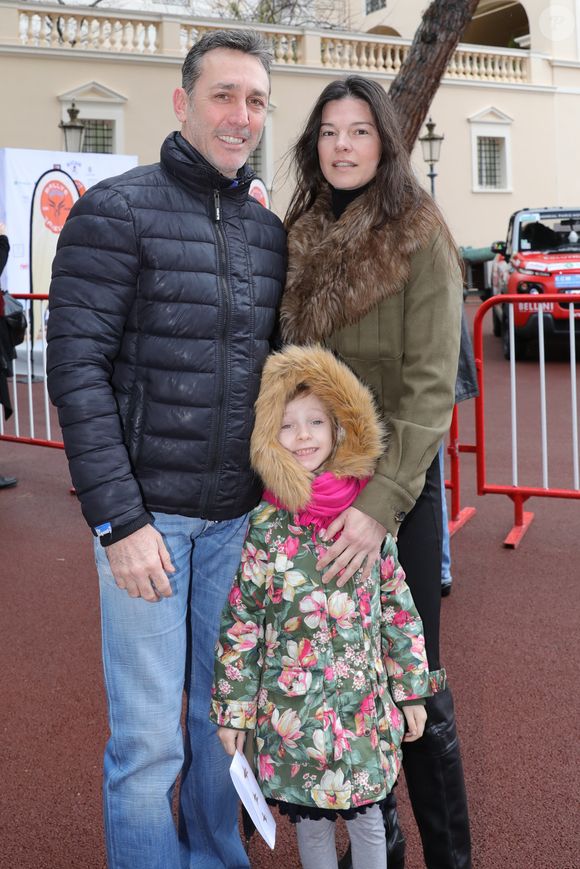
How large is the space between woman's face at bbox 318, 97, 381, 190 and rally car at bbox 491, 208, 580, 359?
36.0 ft

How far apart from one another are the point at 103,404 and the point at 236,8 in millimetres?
32896

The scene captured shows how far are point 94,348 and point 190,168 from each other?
51cm

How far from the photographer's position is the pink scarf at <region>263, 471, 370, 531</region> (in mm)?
2342

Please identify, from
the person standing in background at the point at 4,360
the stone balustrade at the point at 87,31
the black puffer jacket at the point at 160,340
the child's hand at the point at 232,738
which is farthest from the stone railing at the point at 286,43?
the child's hand at the point at 232,738

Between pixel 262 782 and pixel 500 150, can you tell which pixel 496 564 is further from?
pixel 500 150

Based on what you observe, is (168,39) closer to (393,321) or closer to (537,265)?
(537,265)

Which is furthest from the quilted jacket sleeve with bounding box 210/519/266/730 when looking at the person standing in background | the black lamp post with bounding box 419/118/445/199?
the black lamp post with bounding box 419/118/445/199

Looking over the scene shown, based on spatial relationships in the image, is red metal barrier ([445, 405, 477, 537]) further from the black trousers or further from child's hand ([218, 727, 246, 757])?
child's hand ([218, 727, 246, 757])

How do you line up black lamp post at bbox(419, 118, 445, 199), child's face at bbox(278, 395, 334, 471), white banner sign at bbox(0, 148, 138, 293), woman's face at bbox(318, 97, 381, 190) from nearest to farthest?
child's face at bbox(278, 395, 334, 471) → woman's face at bbox(318, 97, 381, 190) → white banner sign at bbox(0, 148, 138, 293) → black lamp post at bbox(419, 118, 445, 199)

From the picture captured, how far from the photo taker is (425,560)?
2572 mm

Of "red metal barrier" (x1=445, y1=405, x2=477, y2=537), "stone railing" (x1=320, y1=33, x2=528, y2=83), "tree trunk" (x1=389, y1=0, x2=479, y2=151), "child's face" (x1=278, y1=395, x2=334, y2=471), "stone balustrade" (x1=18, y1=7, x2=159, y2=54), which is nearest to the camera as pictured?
"child's face" (x1=278, y1=395, x2=334, y2=471)

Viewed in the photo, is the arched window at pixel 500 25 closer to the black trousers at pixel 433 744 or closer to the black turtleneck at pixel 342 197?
the black turtleneck at pixel 342 197

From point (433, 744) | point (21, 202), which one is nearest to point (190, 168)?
point (433, 744)

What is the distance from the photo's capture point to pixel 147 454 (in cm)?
233
